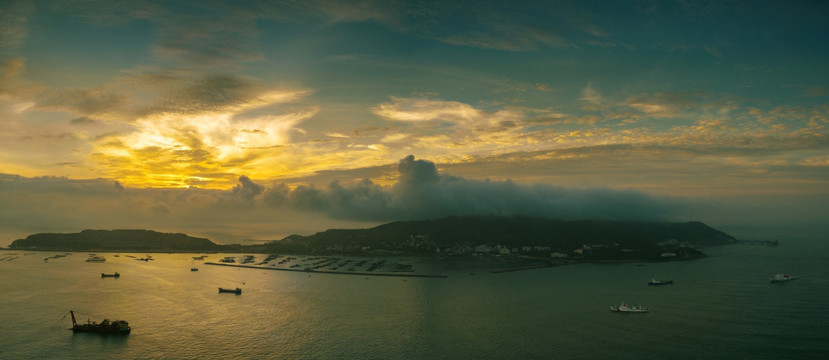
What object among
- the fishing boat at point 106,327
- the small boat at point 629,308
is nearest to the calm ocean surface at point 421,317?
the fishing boat at point 106,327

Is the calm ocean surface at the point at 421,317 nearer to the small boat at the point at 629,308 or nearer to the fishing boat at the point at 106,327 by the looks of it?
the fishing boat at the point at 106,327

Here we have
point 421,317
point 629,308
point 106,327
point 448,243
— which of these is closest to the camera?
point 106,327

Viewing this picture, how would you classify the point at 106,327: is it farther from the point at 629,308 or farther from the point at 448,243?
the point at 448,243

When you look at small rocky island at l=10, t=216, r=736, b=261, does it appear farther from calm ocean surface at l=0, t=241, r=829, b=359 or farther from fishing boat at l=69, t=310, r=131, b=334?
fishing boat at l=69, t=310, r=131, b=334

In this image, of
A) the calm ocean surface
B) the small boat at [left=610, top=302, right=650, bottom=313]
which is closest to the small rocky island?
the calm ocean surface

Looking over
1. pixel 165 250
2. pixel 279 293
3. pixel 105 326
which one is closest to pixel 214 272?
pixel 279 293

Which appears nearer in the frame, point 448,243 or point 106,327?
point 106,327

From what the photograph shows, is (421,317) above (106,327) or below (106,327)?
below

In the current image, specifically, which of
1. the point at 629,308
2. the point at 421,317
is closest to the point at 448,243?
the point at 629,308
